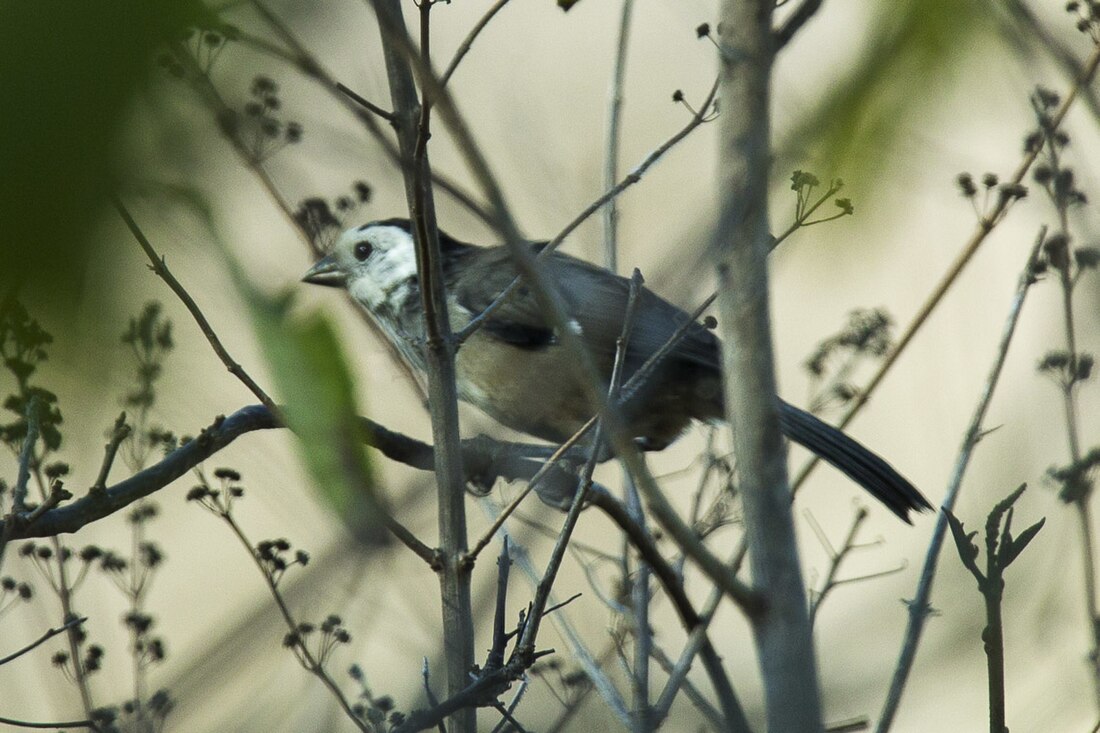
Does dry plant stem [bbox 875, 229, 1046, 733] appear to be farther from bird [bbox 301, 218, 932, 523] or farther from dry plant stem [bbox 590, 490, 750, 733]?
bird [bbox 301, 218, 932, 523]

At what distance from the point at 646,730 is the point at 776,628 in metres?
0.58

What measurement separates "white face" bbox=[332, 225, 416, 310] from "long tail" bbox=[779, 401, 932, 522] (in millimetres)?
1865

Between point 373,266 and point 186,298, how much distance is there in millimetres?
3797

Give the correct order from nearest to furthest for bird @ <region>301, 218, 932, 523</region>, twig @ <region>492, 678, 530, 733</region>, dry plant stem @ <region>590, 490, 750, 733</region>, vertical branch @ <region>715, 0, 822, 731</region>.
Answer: vertical branch @ <region>715, 0, 822, 731</region> < dry plant stem @ <region>590, 490, 750, 733</region> < twig @ <region>492, 678, 530, 733</region> < bird @ <region>301, 218, 932, 523</region>

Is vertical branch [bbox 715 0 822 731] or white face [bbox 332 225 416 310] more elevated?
white face [bbox 332 225 416 310]

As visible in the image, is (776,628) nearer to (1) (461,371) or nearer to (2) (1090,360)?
(2) (1090,360)

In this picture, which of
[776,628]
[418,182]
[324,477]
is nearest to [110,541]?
[418,182]

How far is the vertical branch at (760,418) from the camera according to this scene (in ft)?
5.47

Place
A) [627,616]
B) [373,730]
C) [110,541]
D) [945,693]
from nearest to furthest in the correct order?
[373,730], [945,693], [627,616], [110,541]

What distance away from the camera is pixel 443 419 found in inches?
Answer: 97.8

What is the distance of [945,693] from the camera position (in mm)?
3086

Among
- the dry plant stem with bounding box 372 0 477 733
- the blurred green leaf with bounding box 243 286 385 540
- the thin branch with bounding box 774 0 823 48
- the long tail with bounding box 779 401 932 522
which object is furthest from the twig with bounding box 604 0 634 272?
the blurred green leaf with bounding box 243 286 385 540

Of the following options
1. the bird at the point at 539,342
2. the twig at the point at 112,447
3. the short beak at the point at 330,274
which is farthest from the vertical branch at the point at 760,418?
the short beak at the point at 330,274

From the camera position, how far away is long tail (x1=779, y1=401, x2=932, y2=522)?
15.2 ft
